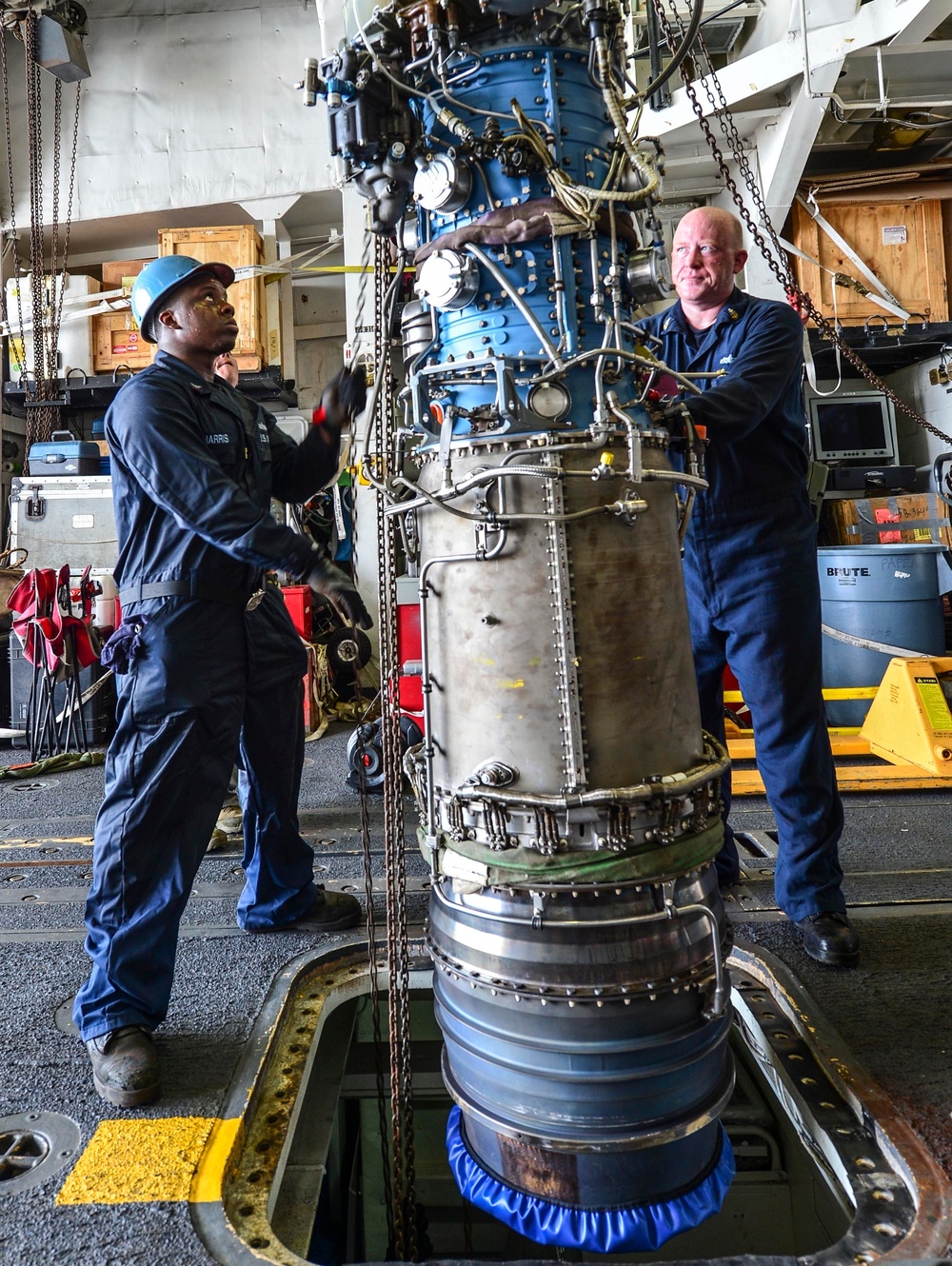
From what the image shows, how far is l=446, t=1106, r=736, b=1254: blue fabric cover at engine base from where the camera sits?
160 centimetres

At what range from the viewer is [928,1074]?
1829 millimetres

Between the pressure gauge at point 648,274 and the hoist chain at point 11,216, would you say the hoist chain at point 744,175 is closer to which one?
the pressure gauge at point 648,274

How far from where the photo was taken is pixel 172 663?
6.72 feet

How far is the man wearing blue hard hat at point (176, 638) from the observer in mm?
1932

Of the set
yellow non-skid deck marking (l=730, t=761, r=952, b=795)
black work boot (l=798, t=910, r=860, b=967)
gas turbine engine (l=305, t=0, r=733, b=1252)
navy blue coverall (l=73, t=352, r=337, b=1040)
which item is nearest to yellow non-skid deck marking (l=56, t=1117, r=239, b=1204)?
navy blue coverall (l=73, t=352, r=337, b=1040)

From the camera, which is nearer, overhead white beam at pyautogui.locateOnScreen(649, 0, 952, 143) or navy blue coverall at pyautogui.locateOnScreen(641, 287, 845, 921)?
navy blue coverall at pyautogui.locateOnScreen(641, 287, 845, 921)

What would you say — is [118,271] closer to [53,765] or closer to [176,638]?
[53,765]

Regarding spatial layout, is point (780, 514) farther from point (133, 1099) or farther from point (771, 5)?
point (771, 5)

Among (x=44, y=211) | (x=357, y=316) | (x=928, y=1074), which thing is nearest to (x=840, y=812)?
(x=928, y=1074)

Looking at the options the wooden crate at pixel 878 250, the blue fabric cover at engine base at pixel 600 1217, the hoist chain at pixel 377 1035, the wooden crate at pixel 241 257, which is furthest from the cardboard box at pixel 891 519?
the blue fabric cover at engine base at pixel 600 1217

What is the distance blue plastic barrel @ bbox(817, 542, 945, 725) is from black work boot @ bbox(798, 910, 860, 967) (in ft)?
9.70

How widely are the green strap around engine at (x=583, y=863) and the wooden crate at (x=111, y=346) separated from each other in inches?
313

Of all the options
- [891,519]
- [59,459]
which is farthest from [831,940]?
[59,459]

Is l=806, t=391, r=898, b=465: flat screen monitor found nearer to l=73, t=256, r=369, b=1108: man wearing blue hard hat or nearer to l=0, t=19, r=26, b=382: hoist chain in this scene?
l=73, t=256, r=369, b=1108: man wearing blue hard hat
